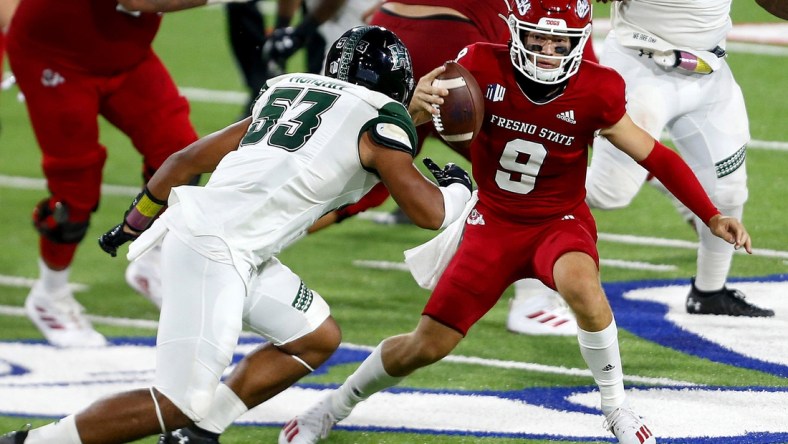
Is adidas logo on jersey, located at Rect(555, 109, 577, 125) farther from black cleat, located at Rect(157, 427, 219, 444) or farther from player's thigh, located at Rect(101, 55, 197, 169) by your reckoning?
player's thigh, located at Rect(101, 55, 197, 169)

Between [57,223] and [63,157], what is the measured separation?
10.6 inches

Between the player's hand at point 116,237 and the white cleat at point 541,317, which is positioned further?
the white cleat at point 541,317

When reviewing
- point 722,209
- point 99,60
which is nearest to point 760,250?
point 722,209

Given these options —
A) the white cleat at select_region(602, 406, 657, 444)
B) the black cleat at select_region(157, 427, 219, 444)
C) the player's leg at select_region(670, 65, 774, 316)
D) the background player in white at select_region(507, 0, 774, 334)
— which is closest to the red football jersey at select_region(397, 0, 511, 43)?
the background player in white at select_region(507, 0, 774, 334)

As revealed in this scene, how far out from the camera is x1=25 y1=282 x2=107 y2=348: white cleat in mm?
5425

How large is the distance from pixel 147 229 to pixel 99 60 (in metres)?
1.59

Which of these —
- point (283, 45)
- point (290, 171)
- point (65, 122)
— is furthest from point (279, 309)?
point (283, 45)

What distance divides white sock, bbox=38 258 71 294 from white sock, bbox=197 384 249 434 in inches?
78.8

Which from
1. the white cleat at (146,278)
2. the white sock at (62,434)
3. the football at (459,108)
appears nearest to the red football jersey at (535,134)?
the football at (459,108)

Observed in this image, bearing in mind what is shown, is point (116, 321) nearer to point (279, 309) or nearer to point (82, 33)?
point (82, 33)

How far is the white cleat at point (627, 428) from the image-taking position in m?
3.81

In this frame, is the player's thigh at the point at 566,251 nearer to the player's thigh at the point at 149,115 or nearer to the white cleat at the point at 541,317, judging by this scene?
the white cleat at the point at 541,317

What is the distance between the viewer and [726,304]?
205 inches

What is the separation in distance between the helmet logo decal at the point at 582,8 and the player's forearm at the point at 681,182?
0.45 meters
